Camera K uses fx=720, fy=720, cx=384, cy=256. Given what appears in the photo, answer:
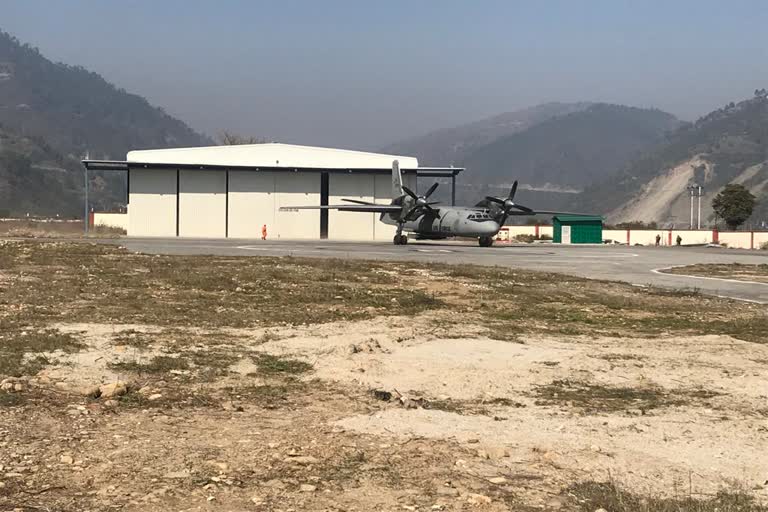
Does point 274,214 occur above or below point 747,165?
below

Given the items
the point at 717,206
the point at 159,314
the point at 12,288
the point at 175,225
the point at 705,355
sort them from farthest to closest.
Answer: the point at 717,206
the point at 175,225
the point at 12,288
the point at 159,314
the point at 705,355

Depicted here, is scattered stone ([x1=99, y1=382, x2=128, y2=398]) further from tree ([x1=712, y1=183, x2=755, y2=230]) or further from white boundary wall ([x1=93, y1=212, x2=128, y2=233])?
tree ([x1=712, y1=183, x2=755, y2=230])

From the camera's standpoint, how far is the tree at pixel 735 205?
88.6 meters

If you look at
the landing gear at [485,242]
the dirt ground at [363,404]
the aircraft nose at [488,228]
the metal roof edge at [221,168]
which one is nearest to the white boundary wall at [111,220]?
the metal roof edge at [221,168]

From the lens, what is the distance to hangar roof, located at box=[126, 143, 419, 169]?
66312 millimetres

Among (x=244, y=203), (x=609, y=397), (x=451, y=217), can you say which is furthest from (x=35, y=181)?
(x=609, y=397)

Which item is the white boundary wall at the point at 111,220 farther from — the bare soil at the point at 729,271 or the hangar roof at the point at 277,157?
the bare soil at the point at 729,271

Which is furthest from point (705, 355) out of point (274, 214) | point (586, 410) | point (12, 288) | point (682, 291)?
point (274, 214)

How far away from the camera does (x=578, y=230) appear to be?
69.9m

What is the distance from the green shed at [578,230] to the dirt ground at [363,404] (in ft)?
179

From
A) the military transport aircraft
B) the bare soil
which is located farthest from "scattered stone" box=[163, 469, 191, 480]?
the military transport aircraft

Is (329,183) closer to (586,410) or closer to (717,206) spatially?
(717,206)

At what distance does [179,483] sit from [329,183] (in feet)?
208

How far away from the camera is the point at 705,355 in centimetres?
1116
